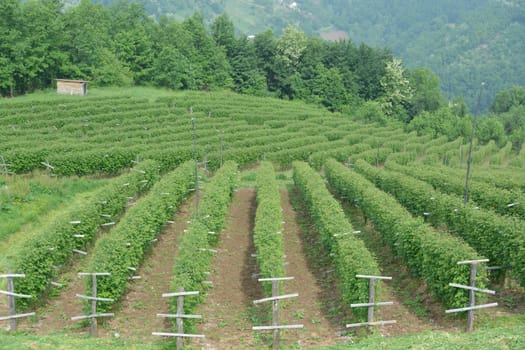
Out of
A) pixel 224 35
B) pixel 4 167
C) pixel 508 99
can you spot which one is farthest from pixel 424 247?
pixel 508 99

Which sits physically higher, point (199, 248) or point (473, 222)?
point (473, 222)

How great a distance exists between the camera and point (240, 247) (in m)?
26.2

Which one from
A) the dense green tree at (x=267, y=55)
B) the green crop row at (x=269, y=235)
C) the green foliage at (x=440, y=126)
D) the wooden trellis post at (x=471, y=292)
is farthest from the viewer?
the dense green tree at (x=267, y=55)

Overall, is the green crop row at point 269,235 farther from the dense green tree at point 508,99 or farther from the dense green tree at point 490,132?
the dense green tree at point 508,99

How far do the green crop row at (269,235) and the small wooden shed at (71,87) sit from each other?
1709 inches

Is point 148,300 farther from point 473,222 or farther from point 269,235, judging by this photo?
point 473,222

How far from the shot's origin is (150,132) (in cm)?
4984

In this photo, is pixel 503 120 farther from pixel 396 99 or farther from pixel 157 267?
pixel 157 267

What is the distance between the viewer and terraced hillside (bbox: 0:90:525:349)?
17.7 meters

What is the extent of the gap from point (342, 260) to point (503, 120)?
307 ft

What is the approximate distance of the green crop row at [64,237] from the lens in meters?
19.1

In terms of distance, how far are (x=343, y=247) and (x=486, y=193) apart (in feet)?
40.3

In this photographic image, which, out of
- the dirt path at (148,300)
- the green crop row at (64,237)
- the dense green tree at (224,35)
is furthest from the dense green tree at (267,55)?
the dirt path at (148,300)

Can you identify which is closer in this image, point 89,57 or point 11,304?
point 11,304
